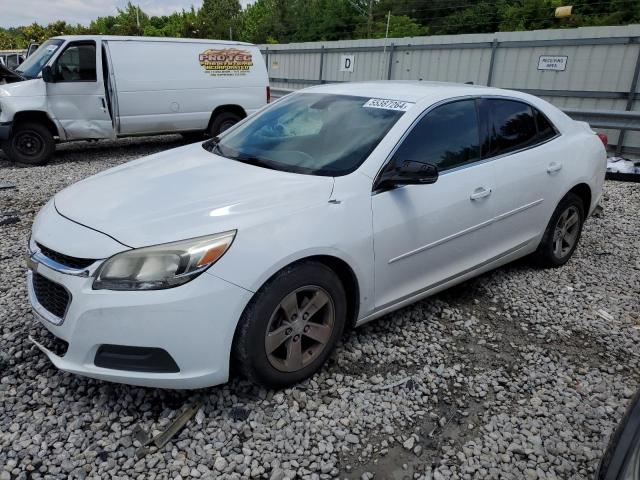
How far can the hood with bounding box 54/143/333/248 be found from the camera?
2350 millimetres

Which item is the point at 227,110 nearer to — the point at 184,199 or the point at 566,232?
the point at 566,232

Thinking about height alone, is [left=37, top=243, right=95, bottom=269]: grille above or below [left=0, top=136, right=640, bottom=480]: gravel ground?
above

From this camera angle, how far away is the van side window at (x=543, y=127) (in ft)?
13.0

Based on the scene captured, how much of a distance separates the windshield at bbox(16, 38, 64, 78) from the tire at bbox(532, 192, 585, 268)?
7.88 metres

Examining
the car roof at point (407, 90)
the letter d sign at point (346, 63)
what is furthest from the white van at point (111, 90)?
the letter d sign at point (346, 63)

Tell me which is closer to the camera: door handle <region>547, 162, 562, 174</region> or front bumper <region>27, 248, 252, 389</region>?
front bumper <region>27, 248, 252, 389</region>

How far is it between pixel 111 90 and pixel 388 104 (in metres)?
6.69

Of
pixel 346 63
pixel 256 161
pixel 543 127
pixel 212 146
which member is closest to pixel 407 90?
pixel 256 161

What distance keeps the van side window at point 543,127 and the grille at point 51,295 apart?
138 inches

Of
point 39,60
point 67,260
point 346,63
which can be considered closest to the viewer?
point 67,260

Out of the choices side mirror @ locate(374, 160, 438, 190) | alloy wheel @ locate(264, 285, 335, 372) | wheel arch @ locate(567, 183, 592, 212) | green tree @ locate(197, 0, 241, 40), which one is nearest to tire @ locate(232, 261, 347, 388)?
alloy wheel @ locate(264, 285, 335, 372)

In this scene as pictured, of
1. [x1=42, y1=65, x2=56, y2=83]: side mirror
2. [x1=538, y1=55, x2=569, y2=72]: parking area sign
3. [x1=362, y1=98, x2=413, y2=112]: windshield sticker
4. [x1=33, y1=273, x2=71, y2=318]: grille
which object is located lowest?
[x1=33, y1=273, x2=71, y2=318]: grille

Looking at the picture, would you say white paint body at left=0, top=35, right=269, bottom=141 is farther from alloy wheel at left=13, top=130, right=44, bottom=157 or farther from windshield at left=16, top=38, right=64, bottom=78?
alloy wheel at left=13, top=130, right=44, bottom=157

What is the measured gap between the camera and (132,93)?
852 cm
